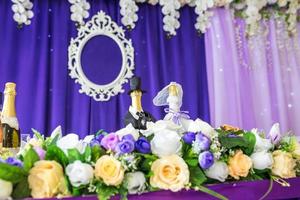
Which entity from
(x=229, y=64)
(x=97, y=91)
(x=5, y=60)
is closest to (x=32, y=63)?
(x=5, y=60)

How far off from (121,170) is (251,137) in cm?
35

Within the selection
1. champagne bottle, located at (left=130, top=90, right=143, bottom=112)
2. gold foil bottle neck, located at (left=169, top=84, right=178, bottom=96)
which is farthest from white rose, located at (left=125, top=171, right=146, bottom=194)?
champagne bottle, located at (left=130, top=90, right=143, bottom=112)

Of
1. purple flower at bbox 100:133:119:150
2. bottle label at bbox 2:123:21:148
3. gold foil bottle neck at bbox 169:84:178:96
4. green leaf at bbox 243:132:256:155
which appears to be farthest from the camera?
gold foil bottle neck at bbox 169:84:178:96

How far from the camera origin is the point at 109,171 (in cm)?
72

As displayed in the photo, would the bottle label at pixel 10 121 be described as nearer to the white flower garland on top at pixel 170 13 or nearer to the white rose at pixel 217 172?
the white rose at pixel 217 172

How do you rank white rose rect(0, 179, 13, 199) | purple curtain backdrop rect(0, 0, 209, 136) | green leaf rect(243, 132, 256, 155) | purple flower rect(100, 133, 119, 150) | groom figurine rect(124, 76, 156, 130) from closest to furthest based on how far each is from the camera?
white rose rect(0, 179, 13, 199)
purple flower rect(100, 133, 119, 150)
green leaf rect(243, 132, 256, 155)
groom figurine rect(124, 76, 156, 130)
purple curtain backdrop rect(0, 0, 209, 136)

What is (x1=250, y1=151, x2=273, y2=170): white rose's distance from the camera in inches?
34.1

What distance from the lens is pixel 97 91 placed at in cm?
273

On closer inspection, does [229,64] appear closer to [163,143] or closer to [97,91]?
[97,91]

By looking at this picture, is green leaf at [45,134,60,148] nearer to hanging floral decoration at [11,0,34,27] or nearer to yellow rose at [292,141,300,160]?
yellow rose at [292,141,300,160]

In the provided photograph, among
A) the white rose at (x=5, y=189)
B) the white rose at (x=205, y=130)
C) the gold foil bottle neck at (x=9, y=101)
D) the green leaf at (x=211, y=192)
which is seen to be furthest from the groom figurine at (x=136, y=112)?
the white rose at (x=5, y=189)

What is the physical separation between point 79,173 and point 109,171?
0.06m

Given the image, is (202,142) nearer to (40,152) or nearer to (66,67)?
(40,152)

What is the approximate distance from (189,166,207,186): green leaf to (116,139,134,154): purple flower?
0.47 ft
